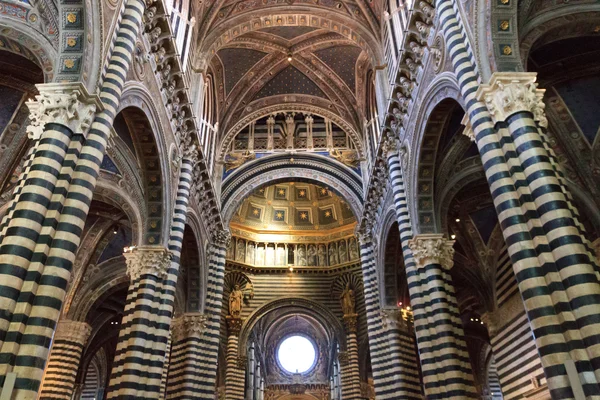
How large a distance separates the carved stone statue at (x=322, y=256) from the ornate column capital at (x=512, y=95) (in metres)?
23.9

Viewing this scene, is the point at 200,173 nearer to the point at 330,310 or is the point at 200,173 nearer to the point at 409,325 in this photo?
the point at 409,325

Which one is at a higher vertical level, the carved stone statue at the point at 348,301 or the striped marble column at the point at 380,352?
the carved stone statue at the point at 348,301

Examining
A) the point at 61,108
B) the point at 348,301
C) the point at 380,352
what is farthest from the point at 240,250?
the point at 61,108

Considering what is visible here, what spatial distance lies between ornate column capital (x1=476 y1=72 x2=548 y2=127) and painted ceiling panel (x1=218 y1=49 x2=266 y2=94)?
52.1 ft

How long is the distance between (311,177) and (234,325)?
37.2ft

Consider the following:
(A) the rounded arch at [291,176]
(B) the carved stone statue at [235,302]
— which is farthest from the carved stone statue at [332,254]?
(A) the rounded arch at [291,176]

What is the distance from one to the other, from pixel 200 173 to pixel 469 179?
944 centimetres

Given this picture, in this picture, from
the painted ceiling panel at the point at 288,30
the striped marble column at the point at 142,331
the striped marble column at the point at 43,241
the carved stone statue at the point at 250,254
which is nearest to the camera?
the striped marble column at the point at 43,241

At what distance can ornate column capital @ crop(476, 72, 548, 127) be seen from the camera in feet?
25.6

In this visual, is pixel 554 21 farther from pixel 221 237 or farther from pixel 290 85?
pixel 290 85

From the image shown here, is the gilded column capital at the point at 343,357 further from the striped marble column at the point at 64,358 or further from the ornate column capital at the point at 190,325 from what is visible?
the striped marble column at the point at 64,358

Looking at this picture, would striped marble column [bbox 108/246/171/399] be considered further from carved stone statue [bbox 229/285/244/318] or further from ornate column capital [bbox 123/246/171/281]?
carved stone statue [bbox 229/285/244/318]

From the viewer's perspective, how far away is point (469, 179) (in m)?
14.1

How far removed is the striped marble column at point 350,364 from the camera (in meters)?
26.7
